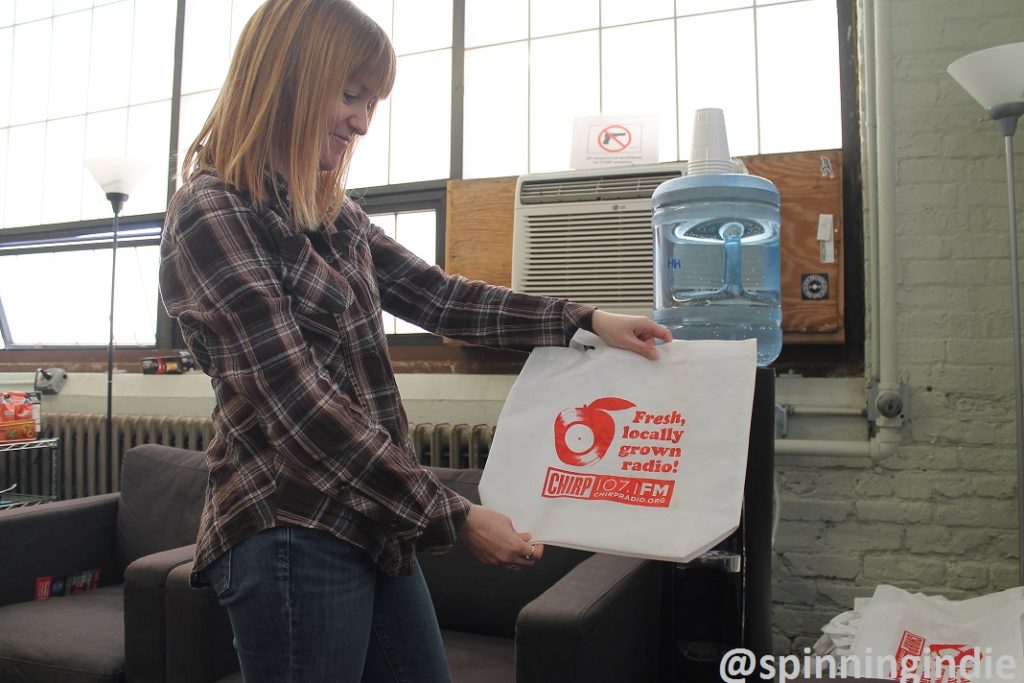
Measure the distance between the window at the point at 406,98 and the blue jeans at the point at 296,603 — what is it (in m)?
2.02

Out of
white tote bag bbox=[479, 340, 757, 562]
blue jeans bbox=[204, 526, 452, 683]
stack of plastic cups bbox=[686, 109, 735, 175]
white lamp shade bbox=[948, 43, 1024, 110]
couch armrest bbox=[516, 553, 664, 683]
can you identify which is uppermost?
white lamp shade bbox=[948, 43, 1024, 110]

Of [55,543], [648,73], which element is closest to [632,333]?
[648,73]

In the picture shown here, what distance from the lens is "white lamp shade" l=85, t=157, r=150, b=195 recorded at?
284cm

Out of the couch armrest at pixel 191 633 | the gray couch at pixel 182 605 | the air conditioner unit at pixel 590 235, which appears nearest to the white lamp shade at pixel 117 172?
the gray couch at pixel 182 605

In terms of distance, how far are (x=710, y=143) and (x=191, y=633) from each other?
4.97 ft

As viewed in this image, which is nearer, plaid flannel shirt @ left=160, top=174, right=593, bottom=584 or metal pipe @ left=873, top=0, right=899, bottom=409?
plaid flannel shirt @ left=160, top=174, right=593, bottom=584

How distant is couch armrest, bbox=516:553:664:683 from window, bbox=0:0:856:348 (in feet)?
5.10

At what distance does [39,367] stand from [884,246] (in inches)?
143

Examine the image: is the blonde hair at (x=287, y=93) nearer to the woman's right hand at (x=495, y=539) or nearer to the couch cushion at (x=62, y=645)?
the woman's right hand at (x=495, y=539)

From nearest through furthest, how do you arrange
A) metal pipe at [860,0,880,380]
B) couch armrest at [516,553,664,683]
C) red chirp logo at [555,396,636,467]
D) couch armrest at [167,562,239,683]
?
red chirp logo at [555,396,636,467]
couch armrest at [516,553,664,683]
couch armrest at [167,562,239,683]
metal pipe at [860,0,880,380]

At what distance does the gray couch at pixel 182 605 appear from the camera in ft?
4.04

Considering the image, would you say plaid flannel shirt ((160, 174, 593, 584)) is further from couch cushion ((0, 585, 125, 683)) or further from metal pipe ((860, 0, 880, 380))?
metal pipe ((860, 0, 880, 380))

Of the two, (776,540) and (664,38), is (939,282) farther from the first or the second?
(664,38)

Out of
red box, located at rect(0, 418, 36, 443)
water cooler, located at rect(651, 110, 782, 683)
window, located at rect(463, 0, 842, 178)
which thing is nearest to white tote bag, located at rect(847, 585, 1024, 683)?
water cooler, located at rect(651, 110, 782, 683)
